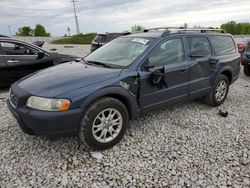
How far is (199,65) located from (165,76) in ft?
3.11

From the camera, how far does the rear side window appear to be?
4.76 meters

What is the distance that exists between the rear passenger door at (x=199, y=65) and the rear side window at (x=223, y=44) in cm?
23

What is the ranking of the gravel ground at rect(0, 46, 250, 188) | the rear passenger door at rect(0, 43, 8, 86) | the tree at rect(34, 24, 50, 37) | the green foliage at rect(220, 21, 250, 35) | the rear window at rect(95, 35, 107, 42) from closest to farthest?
the gravel ground at rect(0, 46, 250, 188) → the rear passenger door at rect(0, 43, 8, 86) → the rear window at rect(95, 35, 107, 42) → the green foliage at rect(220, 21, 250, 35) → the tree at rect(34, 24, 50, 37)

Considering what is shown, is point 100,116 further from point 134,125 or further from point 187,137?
point 187,137

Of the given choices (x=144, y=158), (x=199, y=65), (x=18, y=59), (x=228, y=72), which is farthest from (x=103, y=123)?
(x=18, y=59)

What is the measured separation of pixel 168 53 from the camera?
386cm

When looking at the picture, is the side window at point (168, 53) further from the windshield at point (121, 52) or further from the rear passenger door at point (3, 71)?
the rear passenger door at point (3, 71)

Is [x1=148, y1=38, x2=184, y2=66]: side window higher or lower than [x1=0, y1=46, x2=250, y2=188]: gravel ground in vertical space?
higher

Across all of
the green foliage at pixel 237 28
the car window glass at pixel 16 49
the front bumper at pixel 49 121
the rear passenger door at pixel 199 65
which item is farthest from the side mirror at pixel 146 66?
the green foliage at pixel 237 28

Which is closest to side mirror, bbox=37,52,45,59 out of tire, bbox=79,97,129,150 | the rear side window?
tire, bbox=79,97,129,150

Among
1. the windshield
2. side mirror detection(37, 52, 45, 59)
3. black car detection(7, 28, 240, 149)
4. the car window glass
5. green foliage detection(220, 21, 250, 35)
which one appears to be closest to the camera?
black car detection(7, 28, 240, 149)

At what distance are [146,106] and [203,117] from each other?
4.66 ft

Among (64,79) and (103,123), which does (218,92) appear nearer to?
(103,123)

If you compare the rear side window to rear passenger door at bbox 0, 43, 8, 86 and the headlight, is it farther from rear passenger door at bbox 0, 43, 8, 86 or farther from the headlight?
rear passenger door at bbox 0, 43, 8, 86
